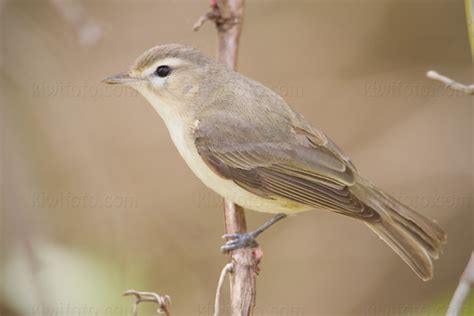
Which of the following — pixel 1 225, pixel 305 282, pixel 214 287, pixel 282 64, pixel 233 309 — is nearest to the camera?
pixel 233 309

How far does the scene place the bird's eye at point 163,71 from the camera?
4.35 metres

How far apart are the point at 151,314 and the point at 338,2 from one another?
4419 mm

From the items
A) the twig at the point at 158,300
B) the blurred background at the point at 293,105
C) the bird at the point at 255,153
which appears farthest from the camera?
the blurred background at the point at 293,105

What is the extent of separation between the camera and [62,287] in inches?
155

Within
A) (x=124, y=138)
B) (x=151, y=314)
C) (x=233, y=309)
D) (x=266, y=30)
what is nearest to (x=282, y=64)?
(x=266, y=30)

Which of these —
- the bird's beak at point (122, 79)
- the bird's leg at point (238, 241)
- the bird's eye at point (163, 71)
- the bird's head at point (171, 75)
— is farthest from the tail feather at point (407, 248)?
the bird's beak at point (122, 79)

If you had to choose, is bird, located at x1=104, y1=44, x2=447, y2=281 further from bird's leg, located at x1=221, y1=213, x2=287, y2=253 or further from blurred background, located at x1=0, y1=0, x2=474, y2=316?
blurred background, located at x1=0, y1=0, x2=474, y2=316

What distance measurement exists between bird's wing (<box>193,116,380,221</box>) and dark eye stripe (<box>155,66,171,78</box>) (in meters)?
0.41

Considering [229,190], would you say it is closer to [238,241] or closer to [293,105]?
[238,241]

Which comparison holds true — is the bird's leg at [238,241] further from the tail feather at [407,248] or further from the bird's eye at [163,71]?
the bird's eye at [163,71]

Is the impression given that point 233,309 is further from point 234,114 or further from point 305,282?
point 305,282

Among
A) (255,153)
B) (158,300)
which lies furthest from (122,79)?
(158,300)

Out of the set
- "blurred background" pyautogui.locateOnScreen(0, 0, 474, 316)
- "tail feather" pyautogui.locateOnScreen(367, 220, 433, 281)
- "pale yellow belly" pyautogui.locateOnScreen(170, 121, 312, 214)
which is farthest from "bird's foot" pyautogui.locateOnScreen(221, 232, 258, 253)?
"tail feather" pyautogui.locateOnScreen(367, 220, 433, 281)

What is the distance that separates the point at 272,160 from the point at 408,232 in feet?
3.17
